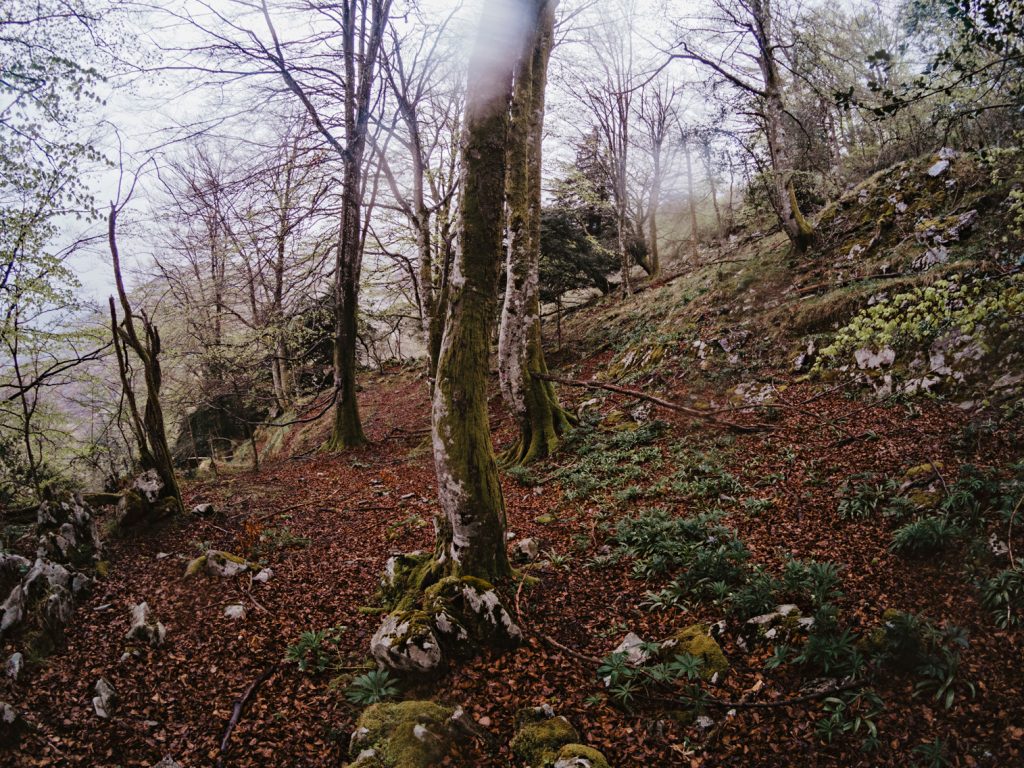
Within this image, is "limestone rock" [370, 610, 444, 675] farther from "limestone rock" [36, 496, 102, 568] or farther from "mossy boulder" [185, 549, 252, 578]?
"limestone rock" [36, 496, 102, 568]

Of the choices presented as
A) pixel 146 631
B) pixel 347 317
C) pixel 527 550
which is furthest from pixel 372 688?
pixel 347 317

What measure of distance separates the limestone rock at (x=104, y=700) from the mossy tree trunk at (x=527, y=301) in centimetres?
662

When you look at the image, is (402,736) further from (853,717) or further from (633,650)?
(853,717)

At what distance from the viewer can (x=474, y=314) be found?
4.32 metres

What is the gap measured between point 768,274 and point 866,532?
31.0 feet

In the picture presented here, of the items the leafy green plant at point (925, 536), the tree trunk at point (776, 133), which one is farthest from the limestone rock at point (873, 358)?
the tree trunk at point (776, 133)

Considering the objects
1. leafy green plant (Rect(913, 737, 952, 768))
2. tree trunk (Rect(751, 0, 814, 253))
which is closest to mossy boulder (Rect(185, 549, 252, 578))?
leafy green plant (Rect(913, 737, 952, 768))

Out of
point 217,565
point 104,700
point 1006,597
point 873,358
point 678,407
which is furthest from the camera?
point 873,358

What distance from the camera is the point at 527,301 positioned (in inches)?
360

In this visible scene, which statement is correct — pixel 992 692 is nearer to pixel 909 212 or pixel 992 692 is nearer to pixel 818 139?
pixel 909 212

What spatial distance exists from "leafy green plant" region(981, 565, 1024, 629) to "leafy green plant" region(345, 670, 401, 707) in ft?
15.0

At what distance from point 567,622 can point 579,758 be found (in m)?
1.58

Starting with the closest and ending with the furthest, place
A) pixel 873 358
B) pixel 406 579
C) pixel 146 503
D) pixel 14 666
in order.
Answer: pixel 14 666, pixel 406 579, pixel 146 503, pixel 873 358

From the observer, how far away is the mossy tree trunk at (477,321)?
4152mm
